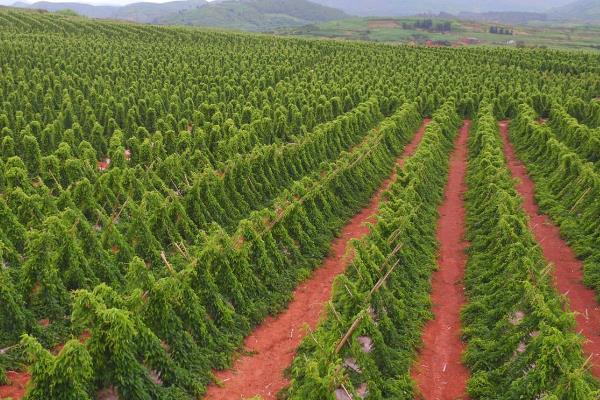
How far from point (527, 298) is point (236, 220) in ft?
32.3

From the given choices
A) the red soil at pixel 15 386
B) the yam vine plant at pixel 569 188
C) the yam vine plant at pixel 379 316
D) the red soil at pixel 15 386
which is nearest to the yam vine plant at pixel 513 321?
the yam vine plant at pixel 379 316

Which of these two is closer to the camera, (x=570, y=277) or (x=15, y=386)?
(x=15, y=386)

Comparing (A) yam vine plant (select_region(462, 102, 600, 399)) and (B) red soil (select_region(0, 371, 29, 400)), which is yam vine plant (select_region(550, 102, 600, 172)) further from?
(B) red soil (select_region(0, 371, 29, 400))

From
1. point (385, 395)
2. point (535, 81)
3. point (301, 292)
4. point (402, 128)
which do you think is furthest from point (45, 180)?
point (535, 81)

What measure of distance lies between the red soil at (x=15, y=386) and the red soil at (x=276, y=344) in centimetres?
376

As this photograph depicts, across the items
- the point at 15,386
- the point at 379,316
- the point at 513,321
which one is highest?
the point at 379,316

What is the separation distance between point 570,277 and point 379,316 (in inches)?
317

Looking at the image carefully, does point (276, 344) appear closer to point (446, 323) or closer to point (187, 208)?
point (446, 323)

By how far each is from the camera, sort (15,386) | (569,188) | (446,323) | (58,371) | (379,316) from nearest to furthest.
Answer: (58,371) → (15,386) → (379,316) → (446,323) → (569,188)

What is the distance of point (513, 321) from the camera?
1233 centimetres

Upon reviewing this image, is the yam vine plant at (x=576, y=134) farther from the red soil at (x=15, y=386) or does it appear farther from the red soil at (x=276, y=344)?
the red soil at (x=15, y=386)

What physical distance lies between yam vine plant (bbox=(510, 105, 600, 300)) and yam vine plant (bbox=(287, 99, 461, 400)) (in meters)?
4.92

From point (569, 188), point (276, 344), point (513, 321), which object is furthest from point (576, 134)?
point (276, 344)

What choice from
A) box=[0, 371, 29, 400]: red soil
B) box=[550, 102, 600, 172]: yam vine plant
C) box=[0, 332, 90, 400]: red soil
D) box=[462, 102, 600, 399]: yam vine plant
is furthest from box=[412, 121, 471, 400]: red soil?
box=[550, 102, 600, 172]: yam vine plant
